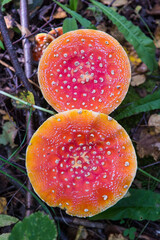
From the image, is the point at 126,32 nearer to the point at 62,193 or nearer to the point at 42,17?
the point at 42,17

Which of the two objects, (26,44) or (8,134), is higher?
(26,44)

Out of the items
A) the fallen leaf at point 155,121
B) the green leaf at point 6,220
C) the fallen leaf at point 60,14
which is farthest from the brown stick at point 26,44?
the fallen leaf at point 155,121

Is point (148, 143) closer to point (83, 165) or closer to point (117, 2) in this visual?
point (83, 165)

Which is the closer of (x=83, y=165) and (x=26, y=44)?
(x=83, y=165)

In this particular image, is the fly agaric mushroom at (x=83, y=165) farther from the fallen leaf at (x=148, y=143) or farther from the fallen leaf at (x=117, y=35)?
the fallen leaf at (x=117, y=35)

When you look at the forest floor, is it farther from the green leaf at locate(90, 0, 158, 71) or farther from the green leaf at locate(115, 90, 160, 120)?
the green leaf at locate(90, 0, 158, 71)

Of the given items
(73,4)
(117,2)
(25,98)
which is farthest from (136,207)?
(117,2)

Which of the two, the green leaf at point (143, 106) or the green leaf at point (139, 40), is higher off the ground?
the green leaf at point (139, 40)
